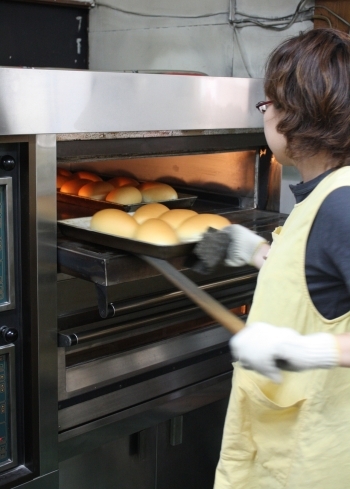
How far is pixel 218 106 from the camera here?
1.80 metres

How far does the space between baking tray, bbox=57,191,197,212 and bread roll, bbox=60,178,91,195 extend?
35 millimetres

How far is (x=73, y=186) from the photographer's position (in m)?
2.06

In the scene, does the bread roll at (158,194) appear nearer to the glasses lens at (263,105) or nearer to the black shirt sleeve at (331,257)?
the glasses lens at (263,105)

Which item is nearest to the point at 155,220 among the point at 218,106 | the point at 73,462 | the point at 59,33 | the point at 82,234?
the point at 82,234

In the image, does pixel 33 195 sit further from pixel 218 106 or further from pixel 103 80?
pixel 218 106

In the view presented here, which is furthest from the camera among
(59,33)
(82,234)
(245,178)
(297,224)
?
(59,33)

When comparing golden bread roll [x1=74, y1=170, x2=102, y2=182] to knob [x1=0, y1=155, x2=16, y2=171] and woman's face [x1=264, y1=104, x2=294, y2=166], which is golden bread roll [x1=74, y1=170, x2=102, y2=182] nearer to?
knob [x1=0, y1=155, x2=16, y2=171]

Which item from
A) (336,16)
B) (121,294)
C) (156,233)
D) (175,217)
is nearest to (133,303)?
(121,294)

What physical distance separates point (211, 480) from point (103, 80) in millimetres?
1375

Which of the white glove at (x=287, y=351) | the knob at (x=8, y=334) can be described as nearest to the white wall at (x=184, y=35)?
the knob at (x=8, y=334)

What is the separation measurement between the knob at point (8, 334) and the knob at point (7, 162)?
0.37 m

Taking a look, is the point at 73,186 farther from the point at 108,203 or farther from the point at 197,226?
the point at 197,226

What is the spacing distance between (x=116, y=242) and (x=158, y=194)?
532 mm

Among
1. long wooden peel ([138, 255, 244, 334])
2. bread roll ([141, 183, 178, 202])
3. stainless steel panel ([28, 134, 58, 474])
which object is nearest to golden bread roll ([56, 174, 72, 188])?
bread roll ([141, 183, 178, 202])
